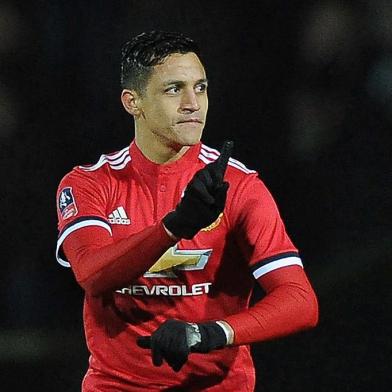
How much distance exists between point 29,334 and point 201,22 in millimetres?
822

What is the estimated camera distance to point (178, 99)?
66.9 inches

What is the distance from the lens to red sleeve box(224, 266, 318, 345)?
155 cm

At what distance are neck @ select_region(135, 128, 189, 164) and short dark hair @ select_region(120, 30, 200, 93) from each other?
0.08 metres

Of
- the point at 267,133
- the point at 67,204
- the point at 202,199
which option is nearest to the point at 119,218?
the point at 67,204

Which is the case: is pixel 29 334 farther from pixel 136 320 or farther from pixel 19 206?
pixel 136 320

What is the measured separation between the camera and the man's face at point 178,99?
1682 millimetres

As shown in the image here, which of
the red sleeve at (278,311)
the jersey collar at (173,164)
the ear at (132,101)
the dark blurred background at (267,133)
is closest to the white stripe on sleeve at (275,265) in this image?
Result: the red sleeve at (278,311)

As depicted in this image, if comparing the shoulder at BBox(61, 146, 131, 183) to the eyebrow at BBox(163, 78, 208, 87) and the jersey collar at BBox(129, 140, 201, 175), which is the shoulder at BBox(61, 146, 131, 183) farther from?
the eyebrow at BBox(163, 78, 208, 87)

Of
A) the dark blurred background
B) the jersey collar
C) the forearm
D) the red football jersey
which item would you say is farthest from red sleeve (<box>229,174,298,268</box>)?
the dark blurred background

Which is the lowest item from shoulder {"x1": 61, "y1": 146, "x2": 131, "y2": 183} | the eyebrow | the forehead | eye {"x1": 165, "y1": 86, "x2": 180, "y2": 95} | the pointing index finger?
shoulder {"x1": 61, "y1": 146, "x2": 131, "y2": 183}

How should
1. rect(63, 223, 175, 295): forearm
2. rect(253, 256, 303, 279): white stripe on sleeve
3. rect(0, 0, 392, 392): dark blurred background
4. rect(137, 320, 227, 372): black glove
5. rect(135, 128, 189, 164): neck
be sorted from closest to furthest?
rect(137, 320, 227, 372): black glove → rect(63, 223, 175, 295): forearm → rect(253, 256, 303, 279): white stripe on sleeve → rect(135, 128, 189, 164): neck → rect(0, 0, 392, 392): dark blurred background

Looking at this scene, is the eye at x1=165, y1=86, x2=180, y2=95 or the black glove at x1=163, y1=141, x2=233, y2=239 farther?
the eye at x1=165, y1=86, x2=180, y2=95

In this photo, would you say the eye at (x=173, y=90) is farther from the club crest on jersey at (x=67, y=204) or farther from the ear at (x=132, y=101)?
the club crest on jersey at (x=67, y=204)

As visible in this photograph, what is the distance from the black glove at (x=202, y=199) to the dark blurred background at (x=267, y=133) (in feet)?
2.91
